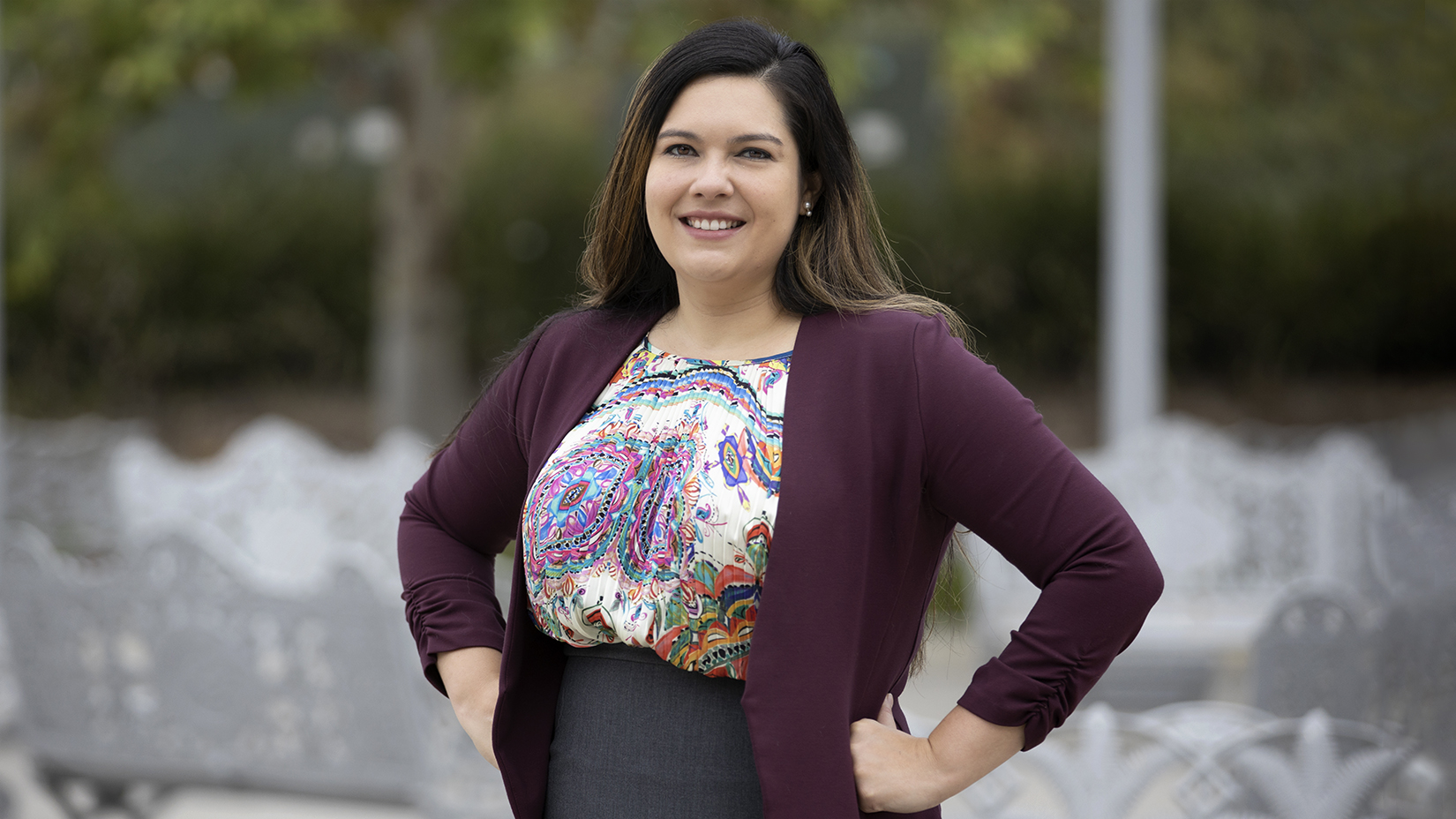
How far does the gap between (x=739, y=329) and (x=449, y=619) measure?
56 centimetres

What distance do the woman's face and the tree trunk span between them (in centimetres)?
643

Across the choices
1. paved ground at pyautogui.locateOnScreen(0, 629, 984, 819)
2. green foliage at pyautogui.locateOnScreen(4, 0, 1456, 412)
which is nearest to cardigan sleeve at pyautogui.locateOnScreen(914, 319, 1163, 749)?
paved ground at pyautogui.locateOnScreen(0, 629, 984, 819)

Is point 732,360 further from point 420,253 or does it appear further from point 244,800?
point 420,253

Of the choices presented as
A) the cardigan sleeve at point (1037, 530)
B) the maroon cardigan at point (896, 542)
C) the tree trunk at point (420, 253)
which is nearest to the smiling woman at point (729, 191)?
the maroon cardigan at point (896, 542)

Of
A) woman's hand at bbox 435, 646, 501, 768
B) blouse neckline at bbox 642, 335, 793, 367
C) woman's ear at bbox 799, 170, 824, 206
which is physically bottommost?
woman's hand at bbox 435, 646, 501, 768

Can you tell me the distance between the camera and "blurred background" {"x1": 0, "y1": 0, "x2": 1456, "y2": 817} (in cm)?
513

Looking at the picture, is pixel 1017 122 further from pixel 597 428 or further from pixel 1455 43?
pixel 597 428

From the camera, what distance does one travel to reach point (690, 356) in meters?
1.60

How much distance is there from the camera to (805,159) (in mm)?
1552

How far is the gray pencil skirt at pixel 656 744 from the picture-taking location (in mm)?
1486

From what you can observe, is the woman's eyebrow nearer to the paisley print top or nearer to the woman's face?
the woman's face

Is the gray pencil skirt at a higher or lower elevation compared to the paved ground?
higher

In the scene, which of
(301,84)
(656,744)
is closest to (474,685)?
(656,744)

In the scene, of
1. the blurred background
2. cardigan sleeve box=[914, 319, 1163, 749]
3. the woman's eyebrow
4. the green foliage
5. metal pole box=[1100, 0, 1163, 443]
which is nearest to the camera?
cardigan sleeve box=[914, 319, 1163, 749]
